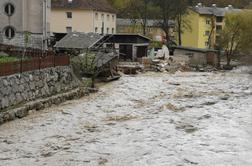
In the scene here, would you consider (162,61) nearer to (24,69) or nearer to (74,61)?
(74,61)

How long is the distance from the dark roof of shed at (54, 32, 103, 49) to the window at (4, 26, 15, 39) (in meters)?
4.27

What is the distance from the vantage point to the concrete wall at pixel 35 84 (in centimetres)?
2339

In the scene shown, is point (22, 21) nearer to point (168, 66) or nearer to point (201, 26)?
point (168, 66)

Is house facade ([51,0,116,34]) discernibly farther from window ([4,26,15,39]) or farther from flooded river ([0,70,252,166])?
flooded river ([0,70,252,166])

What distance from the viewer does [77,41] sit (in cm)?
4800

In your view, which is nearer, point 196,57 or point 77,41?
point 77,41

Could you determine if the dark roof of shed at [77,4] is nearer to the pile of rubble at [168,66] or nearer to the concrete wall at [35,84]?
the pile of rubble at [168,66]

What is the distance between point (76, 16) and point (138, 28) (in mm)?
18009

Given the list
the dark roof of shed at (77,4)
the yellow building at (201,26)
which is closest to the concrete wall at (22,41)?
the dark roof of shed at (77,4)

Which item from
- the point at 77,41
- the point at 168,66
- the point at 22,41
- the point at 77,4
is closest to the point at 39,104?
the point at 22,41

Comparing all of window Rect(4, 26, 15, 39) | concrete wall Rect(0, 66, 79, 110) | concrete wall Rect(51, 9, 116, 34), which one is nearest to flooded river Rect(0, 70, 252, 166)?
concrete wall Rect(0, 66, 79, 110)

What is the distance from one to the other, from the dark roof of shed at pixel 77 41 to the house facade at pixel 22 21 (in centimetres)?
206

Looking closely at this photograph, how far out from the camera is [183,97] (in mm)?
33844

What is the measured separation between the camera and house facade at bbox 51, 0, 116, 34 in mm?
67625
